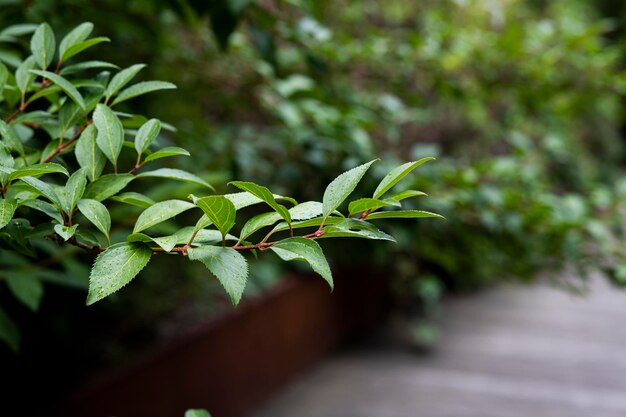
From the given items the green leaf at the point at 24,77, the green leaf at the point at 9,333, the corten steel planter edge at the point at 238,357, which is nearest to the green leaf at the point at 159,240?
the green leaf at the point at 24,77

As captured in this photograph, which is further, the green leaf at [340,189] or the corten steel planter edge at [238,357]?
the corten steel planter edge at [238,357]

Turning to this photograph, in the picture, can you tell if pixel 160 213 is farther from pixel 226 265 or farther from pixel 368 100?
pixel 368 100

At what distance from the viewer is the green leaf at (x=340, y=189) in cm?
54

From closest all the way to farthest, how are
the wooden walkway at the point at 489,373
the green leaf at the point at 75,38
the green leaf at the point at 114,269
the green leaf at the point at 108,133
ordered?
the green leaf at the point at 114,269
the green leaf at the point at 108,133
the green leaf at the point at 75,38
the wooden walkway at the point at 489,373

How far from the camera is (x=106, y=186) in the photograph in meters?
0.60

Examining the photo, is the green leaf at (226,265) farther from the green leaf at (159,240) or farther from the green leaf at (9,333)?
the green leaf at (9,333)

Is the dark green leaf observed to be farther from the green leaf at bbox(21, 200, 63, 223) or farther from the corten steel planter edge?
the corten steel planter edge

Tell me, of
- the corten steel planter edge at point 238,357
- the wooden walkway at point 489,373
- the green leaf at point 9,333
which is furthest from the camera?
the wooden walkway at point 489,373

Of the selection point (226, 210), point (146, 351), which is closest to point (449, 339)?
point (146, 351)

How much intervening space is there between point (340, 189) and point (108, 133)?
9.2 inches

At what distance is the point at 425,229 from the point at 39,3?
42.9 inches

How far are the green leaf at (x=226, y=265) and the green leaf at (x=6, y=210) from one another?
0.14 meters

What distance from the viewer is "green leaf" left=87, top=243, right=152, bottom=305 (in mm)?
503

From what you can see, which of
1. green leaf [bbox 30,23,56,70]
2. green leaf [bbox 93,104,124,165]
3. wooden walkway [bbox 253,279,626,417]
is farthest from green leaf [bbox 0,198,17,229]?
wooden walkway [bbox 253,279,626,417]
